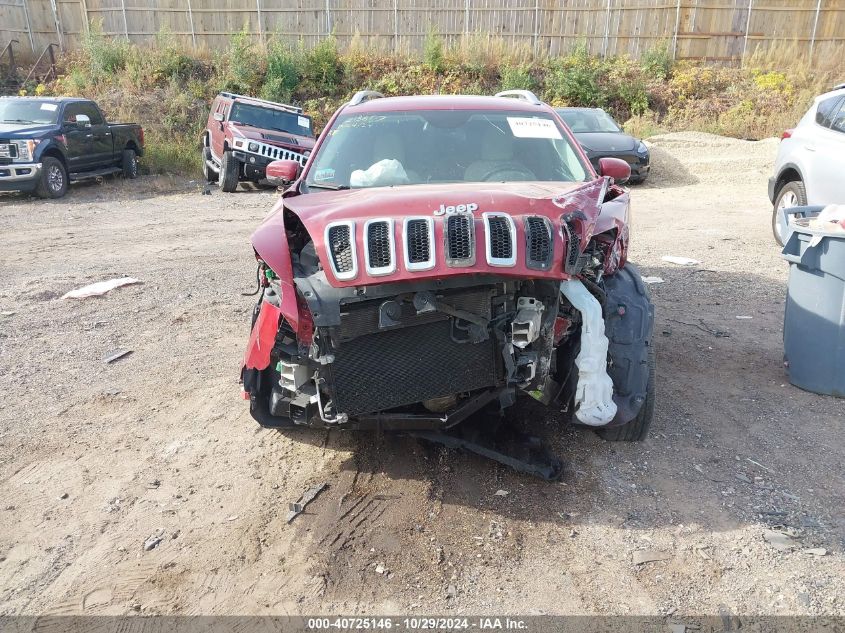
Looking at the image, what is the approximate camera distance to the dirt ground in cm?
271

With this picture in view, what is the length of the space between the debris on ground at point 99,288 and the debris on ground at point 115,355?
1.61 m

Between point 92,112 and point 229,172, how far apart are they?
124 inches

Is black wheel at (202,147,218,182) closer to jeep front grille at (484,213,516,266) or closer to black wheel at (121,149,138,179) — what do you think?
black wheel at (121,149,138,179)

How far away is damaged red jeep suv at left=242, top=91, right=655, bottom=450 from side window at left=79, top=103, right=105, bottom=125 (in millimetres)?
12294

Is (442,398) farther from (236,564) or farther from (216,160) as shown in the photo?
(216,160)

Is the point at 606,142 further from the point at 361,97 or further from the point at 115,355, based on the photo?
the point at 115,355

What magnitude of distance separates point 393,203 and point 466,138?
1.59 metres

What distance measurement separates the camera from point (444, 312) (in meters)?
2.99

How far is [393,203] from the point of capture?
10.5 feet

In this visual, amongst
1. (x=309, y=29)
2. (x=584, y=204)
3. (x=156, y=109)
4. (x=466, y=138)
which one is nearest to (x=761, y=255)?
(x=466, y=138)

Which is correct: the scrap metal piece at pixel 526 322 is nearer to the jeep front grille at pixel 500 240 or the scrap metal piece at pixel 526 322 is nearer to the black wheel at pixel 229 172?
the jeep front grille at pixel 500 240

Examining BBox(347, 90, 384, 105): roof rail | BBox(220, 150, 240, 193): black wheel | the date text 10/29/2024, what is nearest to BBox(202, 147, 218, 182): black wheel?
BBox(220, 150, 240, 193): black wheel

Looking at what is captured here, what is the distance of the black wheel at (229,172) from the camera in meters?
14.0

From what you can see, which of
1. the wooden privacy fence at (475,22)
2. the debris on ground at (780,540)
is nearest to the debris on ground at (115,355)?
the debris on ground at (780,540)
